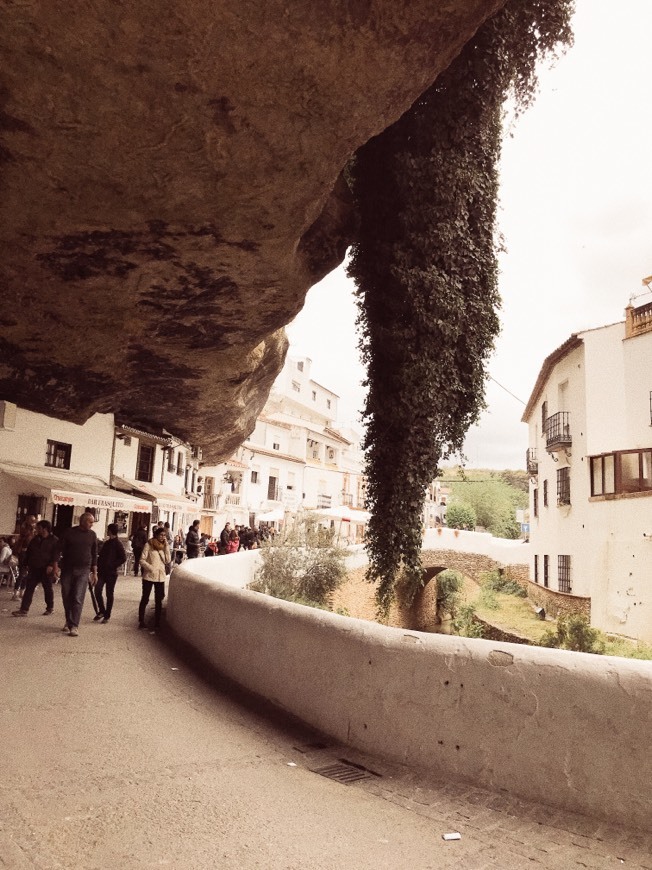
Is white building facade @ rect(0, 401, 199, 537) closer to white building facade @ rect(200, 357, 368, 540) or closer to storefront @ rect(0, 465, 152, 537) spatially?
storefront @ rect(0, 465, 152, 537)

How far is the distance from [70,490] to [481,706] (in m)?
13.6

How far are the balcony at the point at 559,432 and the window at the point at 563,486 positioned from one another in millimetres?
968

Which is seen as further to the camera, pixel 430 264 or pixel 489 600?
pixel 489 600

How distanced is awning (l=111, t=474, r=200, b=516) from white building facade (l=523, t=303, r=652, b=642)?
47.7ft

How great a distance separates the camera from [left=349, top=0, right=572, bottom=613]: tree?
1201 cm

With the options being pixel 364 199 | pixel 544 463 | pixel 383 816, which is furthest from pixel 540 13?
pixel 544 463

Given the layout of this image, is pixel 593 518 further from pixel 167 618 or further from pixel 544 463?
pixel 167 618

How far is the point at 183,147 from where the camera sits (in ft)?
24.0

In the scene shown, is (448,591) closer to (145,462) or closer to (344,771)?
(145,462)

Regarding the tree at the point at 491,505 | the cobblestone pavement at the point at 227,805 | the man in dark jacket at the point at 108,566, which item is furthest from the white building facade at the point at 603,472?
the tree at the point at 491,505

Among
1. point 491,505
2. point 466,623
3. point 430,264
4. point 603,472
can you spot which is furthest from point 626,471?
point 491,505

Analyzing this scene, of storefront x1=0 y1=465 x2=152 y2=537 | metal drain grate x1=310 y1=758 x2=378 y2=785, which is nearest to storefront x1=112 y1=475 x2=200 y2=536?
storefront x1=0 y1=465 x2=152 y2=537

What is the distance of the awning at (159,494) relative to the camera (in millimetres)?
19625

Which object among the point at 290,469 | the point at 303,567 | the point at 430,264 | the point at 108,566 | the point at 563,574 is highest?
the point at 430,264
